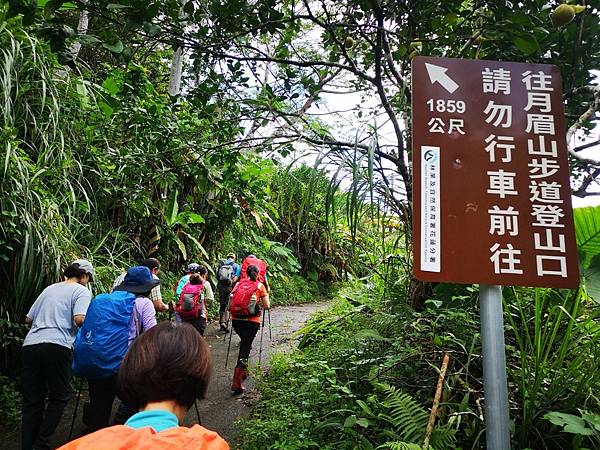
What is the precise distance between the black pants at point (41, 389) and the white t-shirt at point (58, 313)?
59 millimetres

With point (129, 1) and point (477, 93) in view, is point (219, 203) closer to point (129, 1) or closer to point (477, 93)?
point (129, 1)

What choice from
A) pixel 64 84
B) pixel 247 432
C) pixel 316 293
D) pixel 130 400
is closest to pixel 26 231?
pixel 64 84

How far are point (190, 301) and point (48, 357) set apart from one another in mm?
2114

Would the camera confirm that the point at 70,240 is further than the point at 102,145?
No

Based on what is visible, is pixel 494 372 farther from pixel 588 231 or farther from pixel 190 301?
pixel 190 301

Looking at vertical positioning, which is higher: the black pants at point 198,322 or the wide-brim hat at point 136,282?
the wide-brim hat at point 136,282

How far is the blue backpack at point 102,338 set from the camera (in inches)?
121

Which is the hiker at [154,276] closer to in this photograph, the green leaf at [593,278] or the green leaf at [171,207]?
the green leaf at [171,207]

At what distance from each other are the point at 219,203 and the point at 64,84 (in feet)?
11.6

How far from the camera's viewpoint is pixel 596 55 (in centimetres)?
244

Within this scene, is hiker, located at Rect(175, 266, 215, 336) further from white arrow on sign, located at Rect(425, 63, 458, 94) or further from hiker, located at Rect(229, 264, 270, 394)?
white arrow on sign, located at Rect(425, 63, 458, 94)

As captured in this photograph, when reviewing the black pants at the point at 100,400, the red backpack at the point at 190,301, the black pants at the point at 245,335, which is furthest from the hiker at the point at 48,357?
the red backpack at the point at 190,301

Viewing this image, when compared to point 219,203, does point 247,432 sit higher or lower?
lower

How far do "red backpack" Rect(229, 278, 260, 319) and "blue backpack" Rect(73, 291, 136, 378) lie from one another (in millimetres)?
1548
